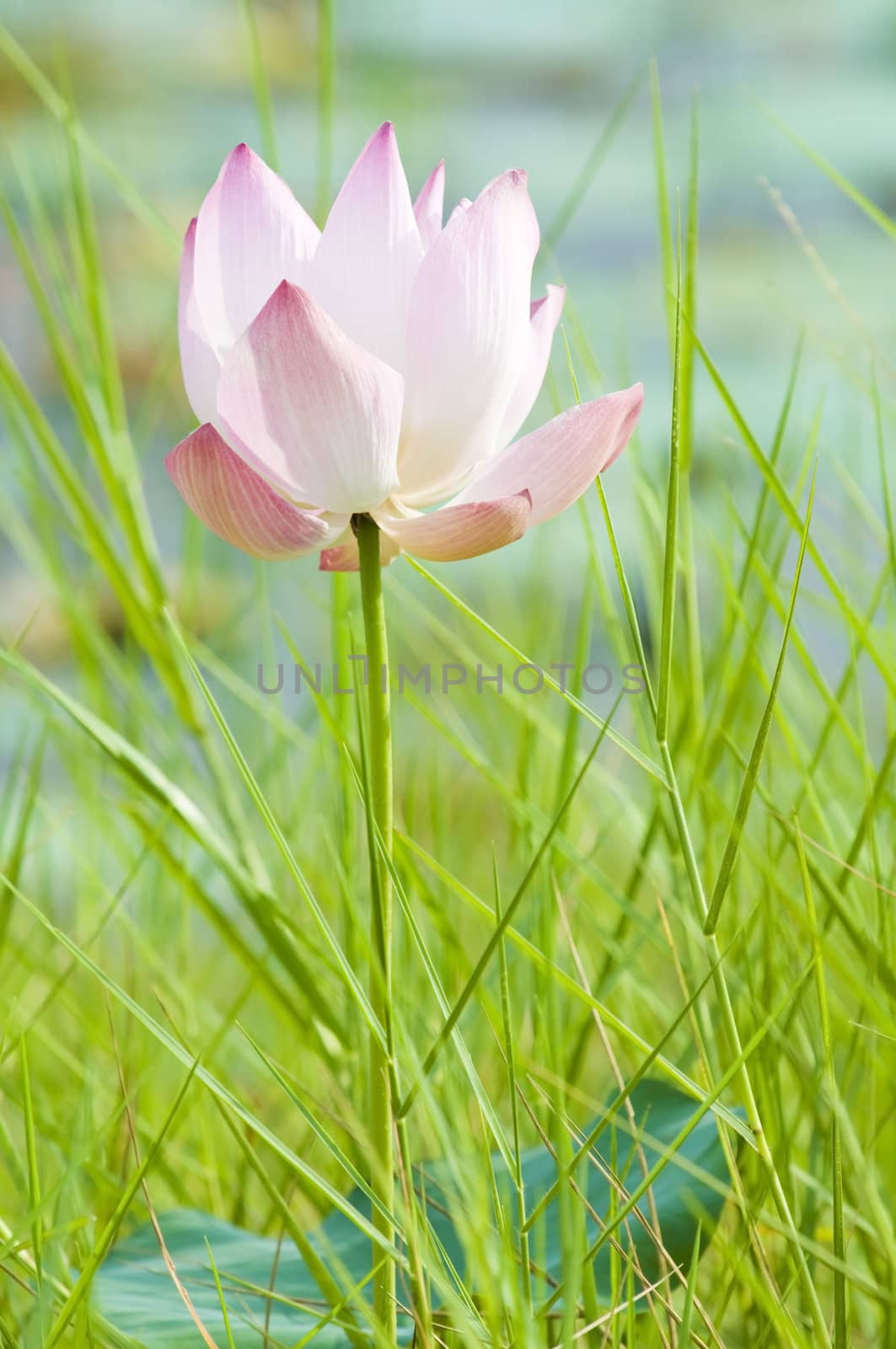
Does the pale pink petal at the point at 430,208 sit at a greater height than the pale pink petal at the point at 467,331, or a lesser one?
greater

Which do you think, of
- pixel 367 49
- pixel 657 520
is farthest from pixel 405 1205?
pixel 367 49

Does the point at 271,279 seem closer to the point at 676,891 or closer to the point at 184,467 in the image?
the point at 184,467

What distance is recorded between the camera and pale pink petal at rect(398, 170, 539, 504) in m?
0.20

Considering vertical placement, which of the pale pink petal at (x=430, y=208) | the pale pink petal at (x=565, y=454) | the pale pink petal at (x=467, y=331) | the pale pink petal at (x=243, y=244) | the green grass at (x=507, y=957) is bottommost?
the green grass at (x=507, y=957)

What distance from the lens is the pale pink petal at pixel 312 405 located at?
7.5 inches

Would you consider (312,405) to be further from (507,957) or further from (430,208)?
(507,957)

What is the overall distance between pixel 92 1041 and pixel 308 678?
0.20 metres

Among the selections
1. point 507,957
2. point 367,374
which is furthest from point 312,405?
point 507,957

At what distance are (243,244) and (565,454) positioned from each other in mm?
75

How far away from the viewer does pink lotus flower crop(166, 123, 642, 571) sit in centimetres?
20

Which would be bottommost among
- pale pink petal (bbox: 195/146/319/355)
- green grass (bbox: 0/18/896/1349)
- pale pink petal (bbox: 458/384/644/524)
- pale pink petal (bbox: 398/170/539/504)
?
green grass (bbox: 0/18/896/1349)

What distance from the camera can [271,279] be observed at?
222 mm

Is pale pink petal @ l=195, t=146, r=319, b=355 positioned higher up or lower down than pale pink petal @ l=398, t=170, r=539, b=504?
higher up

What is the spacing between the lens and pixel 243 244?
0.72 ft
